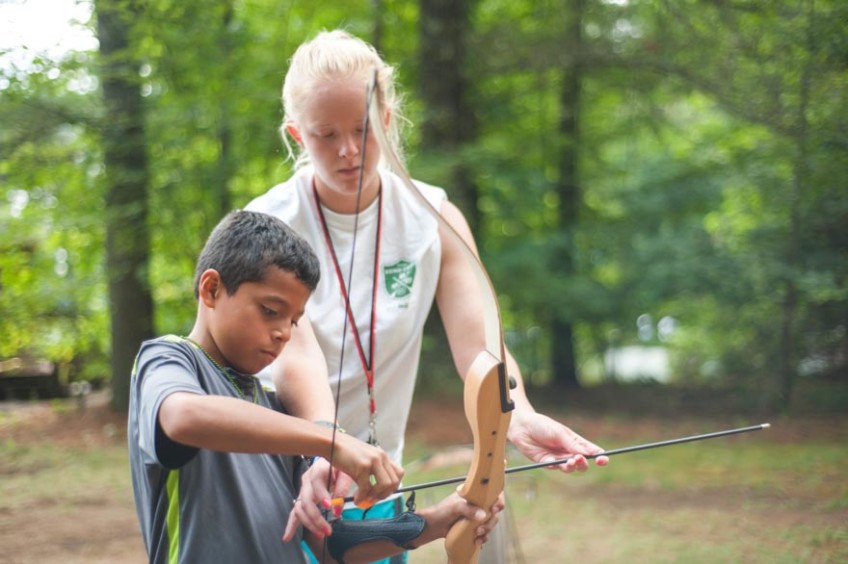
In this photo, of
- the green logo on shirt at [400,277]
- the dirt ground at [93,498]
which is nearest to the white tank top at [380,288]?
the green logo on shirt at [400,277]

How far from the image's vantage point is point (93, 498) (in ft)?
19.1

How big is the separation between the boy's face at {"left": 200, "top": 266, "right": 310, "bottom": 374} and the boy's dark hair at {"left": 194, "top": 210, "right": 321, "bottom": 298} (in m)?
0.01

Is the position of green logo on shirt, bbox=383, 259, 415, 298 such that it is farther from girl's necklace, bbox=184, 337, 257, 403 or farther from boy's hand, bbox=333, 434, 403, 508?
boy's hand, bbox=333, 434, 403, 508

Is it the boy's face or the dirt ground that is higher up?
the boy's face

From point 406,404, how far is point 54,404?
6.85 meters

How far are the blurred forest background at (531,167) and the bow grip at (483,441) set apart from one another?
280 centimetres

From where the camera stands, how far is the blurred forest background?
248 inches

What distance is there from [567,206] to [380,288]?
9900mm

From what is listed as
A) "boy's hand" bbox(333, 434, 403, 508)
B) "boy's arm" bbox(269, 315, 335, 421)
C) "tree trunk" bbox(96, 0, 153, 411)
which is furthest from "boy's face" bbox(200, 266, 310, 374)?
"tree trunk" bbox(96, 0, 153, 411)

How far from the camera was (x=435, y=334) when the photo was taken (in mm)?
9281

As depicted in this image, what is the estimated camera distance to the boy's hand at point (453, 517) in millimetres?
1605

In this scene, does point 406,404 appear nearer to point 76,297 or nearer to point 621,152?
point 76,297

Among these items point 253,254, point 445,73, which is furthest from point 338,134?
point 445,73

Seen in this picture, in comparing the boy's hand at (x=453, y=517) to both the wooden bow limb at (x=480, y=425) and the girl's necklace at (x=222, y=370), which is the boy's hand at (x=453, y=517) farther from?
the girl's necklace at (x=222, y=370)
